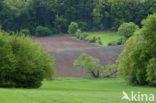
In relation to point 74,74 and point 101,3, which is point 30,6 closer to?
point 101,3

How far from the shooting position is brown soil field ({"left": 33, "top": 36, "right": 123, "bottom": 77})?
68000 millimetres

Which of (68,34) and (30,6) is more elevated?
(30,6)

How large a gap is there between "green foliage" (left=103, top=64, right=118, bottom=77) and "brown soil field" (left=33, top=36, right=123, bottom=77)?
491 cm

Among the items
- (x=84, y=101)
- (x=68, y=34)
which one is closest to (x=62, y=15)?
(x=68, y=34)

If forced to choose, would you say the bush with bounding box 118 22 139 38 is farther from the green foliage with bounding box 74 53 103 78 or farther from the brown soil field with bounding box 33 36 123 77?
the green foliage with bounding box 74 53 103 78

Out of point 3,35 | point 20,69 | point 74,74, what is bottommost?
point 74,74

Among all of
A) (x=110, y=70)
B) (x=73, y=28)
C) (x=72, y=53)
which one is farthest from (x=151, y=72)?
(x=73, y=28)

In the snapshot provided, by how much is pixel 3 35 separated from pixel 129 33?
55099 mm

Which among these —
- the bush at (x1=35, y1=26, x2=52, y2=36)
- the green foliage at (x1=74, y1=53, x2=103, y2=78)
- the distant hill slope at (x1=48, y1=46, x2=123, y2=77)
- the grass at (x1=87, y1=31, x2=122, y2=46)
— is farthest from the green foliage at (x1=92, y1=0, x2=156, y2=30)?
the green foliage at (x1=74, y1=53, x2=103, y2=78)

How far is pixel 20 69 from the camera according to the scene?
3888 cm

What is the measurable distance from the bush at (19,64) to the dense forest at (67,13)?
71.6 metres

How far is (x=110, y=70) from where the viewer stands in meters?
61.9

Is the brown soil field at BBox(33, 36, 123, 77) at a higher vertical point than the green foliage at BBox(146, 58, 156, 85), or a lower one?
lower

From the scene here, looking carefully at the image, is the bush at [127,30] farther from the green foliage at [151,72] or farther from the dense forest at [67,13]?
the green foliage at [151,72]
